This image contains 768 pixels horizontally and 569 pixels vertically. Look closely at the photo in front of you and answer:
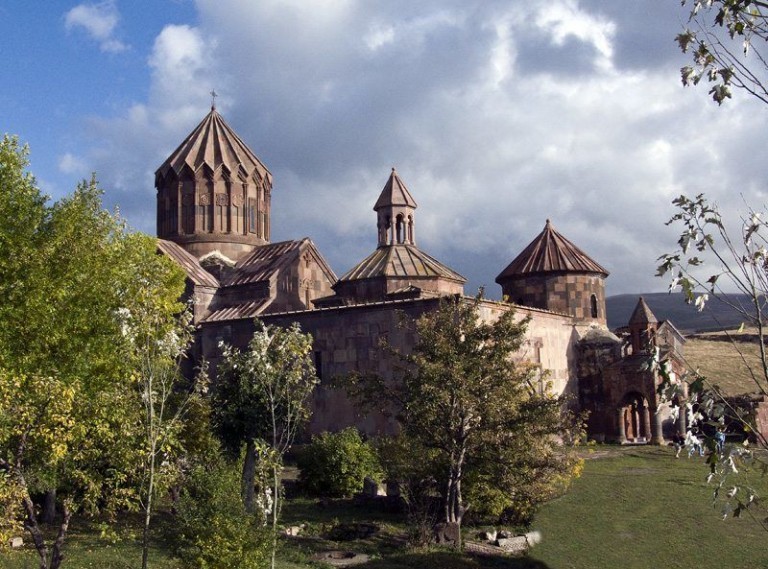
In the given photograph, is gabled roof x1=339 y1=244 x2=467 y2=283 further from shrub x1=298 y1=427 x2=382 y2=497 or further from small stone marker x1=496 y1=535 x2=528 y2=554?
small stone marker x1=496 y1=535 x2=528 y2=554

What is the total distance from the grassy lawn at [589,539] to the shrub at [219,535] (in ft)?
3.34

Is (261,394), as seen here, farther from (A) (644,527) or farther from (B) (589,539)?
(A) (644,527)

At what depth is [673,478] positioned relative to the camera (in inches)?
686

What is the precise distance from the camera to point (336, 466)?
16750mm

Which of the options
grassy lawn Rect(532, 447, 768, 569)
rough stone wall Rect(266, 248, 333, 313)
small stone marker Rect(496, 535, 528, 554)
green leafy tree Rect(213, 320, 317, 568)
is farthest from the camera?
rough stone wall Rect(266, 248, 333, 313)

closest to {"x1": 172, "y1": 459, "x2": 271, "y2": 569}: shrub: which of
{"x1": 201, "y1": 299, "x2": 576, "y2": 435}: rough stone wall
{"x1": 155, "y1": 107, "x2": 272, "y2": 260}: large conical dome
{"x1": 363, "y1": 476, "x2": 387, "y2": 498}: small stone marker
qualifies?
{"x1": 363, "y1": 476, "x2": 387, "y2": 498}: small stone marker

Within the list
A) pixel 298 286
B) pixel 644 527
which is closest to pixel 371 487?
pixel 644 527

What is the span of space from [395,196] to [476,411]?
34.6 feet

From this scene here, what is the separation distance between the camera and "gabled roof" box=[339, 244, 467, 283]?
22.5 meters

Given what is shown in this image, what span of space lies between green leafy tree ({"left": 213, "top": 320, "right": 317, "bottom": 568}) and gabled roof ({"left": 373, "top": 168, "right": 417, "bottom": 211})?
9.66 meters

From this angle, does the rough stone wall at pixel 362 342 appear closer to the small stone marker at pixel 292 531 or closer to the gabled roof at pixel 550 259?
the gabled roof at pixel 550 259

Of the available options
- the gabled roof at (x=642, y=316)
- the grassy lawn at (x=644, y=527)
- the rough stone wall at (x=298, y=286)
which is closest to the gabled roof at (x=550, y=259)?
the gabled roof at (x=642, y=316)

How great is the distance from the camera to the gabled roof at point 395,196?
77.6ft

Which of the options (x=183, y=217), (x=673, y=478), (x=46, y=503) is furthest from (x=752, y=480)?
(x=183, y=217)
